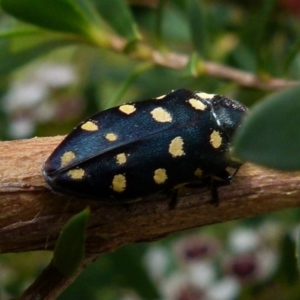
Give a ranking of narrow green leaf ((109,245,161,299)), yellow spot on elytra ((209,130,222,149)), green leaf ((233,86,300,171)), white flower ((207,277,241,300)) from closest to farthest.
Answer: green leaf ((233,86,300,171))
yellow spot on elytra ((209,130,222,149))
narrow green leaf ((109,245,161,299))
white flower ((207,277,241,300))

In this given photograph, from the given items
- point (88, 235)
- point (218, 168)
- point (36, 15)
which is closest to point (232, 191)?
point (218, 168)

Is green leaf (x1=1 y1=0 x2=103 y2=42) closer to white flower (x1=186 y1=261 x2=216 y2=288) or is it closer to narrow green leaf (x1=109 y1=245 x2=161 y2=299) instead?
narrow green leaf (x1=109 y1=245 x2=161 y2=299)

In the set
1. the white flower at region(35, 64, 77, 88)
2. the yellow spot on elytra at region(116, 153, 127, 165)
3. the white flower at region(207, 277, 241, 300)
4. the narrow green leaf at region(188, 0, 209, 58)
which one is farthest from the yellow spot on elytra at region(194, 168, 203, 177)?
the white flower at region(35, 64, 77, 88)

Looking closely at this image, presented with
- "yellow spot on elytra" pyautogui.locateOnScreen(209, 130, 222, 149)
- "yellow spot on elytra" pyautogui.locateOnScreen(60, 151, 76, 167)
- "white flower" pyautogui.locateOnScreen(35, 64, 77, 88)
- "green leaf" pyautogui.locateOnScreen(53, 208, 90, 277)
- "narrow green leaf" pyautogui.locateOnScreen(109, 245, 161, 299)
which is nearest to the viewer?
"green leaf" pyautogui.locateOnScreen(53, 208, 90, 277)

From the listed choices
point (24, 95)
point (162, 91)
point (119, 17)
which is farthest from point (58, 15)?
point (24, 95)

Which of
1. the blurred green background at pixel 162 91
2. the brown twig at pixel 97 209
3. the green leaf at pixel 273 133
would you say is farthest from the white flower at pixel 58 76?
the green leaf at pixel 273 133

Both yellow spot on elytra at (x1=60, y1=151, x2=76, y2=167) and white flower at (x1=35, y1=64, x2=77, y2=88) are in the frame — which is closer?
Answer: yellow spot on elytra at (x1=60, y1=151, x2=76, y2=167)

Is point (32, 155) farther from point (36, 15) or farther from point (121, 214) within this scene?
point (36, 15)

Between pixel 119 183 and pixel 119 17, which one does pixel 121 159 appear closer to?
pixel 119 183
